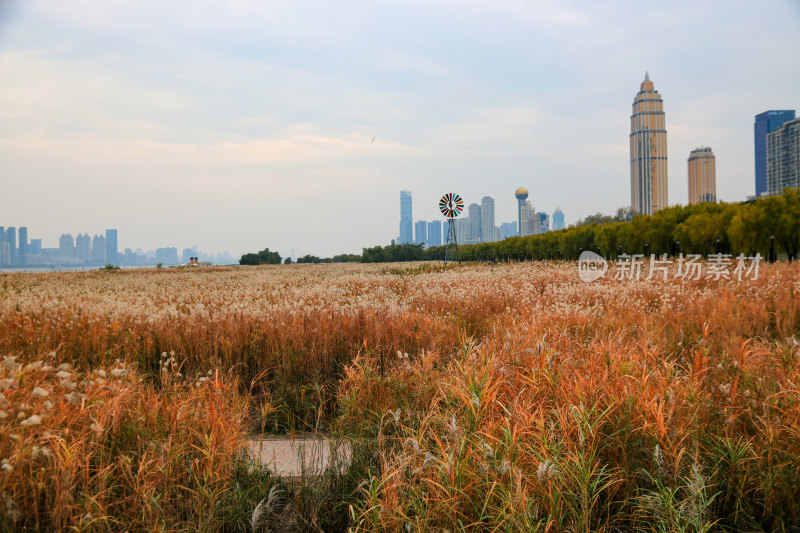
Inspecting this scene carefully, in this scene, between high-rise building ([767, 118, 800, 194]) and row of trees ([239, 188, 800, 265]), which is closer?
row of trees ([239, 188, 800, 265])

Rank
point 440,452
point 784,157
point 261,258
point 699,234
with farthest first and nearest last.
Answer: point 784,157, point 261,258, point 699,234, point 440,452

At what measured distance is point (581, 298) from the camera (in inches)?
399

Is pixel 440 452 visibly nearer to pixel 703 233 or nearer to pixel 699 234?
pixel 703 233

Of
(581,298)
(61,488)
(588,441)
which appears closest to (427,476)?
(588,441)

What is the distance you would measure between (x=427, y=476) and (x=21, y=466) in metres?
2.14

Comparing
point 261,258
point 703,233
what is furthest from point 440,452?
point 261,258

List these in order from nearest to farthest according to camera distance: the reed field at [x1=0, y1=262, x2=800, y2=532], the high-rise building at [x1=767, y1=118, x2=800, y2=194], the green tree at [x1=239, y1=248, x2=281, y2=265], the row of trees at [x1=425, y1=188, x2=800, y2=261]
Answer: the reed field at [x1=0, y1=262, x2=800, y2=532] < the row of trees at [x1=425, y1=188, x2=800, y2=261] < the green tree at [x1=239, y1=248, x2=281, y2=265] < the high-rise building at [x1=767, y1=118, x2=800, y2=194]

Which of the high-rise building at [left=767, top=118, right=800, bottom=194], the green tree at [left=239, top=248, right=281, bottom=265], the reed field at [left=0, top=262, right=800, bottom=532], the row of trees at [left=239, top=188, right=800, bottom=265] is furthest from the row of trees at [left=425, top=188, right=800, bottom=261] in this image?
the high-rise building at [left=767, top=118, right=800, bottom=194]

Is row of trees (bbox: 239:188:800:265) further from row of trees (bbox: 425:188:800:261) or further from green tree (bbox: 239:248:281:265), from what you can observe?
green tree (bbox: 239:248:281:265)

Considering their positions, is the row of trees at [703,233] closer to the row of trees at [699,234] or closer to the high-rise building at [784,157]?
the row of trees at [699,234]

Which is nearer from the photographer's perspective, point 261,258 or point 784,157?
point 261,258

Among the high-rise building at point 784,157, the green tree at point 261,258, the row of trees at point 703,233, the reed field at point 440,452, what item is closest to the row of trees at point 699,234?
the row of trees at point 703,233

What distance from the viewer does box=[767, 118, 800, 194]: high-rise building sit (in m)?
135

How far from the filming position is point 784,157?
142000 mm
